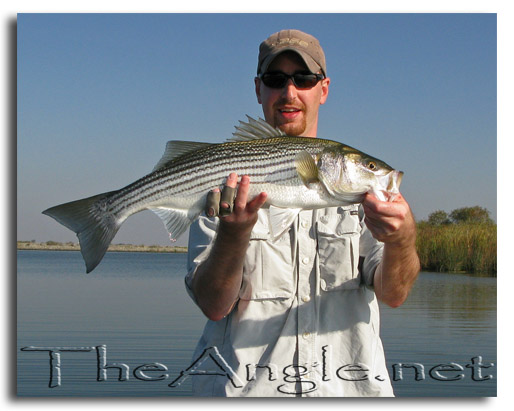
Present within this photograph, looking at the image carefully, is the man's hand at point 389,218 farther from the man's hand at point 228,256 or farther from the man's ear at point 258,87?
the man's ear at point 258,87

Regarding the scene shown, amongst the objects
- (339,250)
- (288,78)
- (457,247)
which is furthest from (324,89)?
(457,247)

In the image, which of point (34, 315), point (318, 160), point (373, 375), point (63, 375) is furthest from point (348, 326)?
point (34, 315)

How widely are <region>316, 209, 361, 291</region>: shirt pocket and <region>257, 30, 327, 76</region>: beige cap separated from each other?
1027 mm

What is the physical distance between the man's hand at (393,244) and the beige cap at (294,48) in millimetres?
1259

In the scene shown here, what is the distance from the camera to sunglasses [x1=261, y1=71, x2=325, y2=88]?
13.2ft

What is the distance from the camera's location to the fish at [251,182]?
3270 millimetres

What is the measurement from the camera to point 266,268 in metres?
3.79

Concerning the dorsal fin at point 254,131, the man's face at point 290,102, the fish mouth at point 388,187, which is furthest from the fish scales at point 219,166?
the man's face at point 290,102

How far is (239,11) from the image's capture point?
4965mm

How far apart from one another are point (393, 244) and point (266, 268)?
84 cm

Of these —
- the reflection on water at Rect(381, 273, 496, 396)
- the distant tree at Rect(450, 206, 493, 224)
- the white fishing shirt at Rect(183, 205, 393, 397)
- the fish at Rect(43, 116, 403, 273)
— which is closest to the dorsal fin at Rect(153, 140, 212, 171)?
the fish at Rect(43, 116, 403, 273)

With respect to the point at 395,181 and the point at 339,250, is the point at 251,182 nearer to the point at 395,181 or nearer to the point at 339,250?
the point at 395,181

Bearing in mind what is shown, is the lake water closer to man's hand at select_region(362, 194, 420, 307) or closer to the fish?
man's hand at select_region(362, 194, 420, 307)
